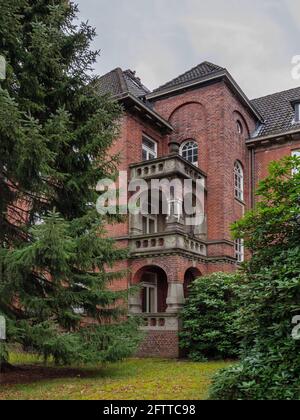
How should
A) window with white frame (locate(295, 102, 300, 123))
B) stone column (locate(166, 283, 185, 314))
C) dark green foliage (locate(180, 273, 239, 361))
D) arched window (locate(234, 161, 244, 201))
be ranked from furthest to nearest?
1. window with white frame (locate(295, 102, 300, 123))
2. arched window (locate(234, 161, 244, 201))
3. stone column (locate(166, 283, 185, 314))
4. dark green foliage (locate(180, 273, 239, 361))

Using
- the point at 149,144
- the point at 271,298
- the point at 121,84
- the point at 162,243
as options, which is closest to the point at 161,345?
the point at 162,243

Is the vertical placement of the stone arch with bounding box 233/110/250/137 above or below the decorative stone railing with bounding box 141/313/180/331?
above

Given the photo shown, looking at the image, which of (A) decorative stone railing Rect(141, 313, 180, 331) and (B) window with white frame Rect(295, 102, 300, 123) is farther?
(B) window with white frame Rect(295, 102, 300, 123)

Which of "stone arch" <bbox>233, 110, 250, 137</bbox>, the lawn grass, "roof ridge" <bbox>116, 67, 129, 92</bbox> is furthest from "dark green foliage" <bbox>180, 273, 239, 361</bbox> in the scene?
"roof ridge" <bbox>116, 67, 129, 92</bbox>

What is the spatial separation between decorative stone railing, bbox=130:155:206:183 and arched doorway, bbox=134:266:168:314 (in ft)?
12.9

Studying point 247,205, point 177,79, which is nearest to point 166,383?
point 247,205

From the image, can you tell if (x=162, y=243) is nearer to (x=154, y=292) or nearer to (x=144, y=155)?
(x=154, y=292)

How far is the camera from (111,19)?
471 inches

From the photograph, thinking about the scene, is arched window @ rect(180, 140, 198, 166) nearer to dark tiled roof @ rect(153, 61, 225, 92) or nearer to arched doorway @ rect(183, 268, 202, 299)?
dark tiled roof @ rect(153, 61, 225, 92)

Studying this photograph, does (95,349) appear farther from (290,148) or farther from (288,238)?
(290,148)

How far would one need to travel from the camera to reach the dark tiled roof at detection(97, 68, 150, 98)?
1967 cm

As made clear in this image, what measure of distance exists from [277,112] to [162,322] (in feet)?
45.9

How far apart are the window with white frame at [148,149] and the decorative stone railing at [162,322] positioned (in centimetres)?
728

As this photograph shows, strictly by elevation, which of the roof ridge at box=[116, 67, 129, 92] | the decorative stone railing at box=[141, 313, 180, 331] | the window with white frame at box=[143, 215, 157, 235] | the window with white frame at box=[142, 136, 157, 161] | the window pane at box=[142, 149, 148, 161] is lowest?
the decorative stone railing at box=[141, 313, 180, 331]
